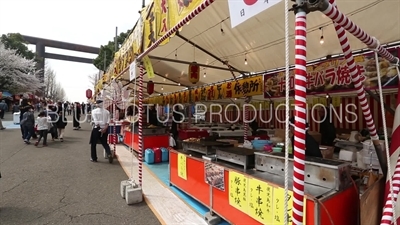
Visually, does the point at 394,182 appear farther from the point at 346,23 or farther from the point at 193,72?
the point at 193,72

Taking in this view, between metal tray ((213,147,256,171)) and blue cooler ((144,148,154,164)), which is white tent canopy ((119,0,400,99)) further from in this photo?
blue cooler ((144,148,154,164))

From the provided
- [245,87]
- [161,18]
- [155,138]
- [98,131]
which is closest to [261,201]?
[161,18]

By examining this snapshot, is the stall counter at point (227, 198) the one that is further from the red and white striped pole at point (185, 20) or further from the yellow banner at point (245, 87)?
the yellow banner at point (245, 87)

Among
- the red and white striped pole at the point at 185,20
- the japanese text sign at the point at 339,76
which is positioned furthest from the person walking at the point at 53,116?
the japanese text sign at the point at 339,76

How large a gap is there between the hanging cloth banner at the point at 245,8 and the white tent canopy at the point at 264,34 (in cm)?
237

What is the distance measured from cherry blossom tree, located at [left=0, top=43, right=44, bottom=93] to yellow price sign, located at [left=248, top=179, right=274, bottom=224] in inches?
1408

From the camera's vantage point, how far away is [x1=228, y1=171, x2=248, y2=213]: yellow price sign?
298 centimetres

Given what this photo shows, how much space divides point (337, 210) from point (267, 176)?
2.71ft

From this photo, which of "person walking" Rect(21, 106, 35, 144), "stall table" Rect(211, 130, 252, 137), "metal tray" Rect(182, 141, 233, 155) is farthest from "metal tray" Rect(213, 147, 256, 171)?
"person walking" Rect(21, 106, 35, 144)

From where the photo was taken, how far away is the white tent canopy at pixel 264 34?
386cm

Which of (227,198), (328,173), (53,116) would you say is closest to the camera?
(328,173)

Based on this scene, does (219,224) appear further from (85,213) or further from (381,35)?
(381,35)

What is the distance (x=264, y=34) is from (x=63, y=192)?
570 centimetres

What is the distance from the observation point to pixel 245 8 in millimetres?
1728
